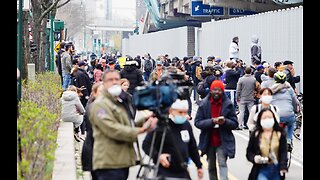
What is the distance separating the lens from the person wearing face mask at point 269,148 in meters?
11.2

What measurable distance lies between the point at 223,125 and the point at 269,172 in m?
1.57

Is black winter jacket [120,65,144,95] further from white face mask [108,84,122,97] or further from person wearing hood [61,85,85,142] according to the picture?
white face mask [108,84,122,97]

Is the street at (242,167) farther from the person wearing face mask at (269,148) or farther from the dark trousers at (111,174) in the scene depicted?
the dark trousers at (111,174)

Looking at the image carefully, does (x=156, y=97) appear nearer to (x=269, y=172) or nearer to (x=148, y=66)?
(x=269, y=172)

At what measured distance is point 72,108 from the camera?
18.8m

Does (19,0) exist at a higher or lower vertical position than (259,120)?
higher

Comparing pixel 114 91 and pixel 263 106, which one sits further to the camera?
pixel 263 106

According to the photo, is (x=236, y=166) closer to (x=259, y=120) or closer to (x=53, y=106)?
(x=53, y=106)

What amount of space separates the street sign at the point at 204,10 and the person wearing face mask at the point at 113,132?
4450 cm

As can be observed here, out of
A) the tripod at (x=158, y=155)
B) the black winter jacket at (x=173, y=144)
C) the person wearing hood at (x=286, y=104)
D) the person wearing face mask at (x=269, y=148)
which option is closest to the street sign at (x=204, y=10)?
the person wearing hood at (x=286, y=104)

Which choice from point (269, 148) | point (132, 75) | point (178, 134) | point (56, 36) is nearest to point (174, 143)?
point (178, 134)

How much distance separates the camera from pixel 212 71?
2225cm
